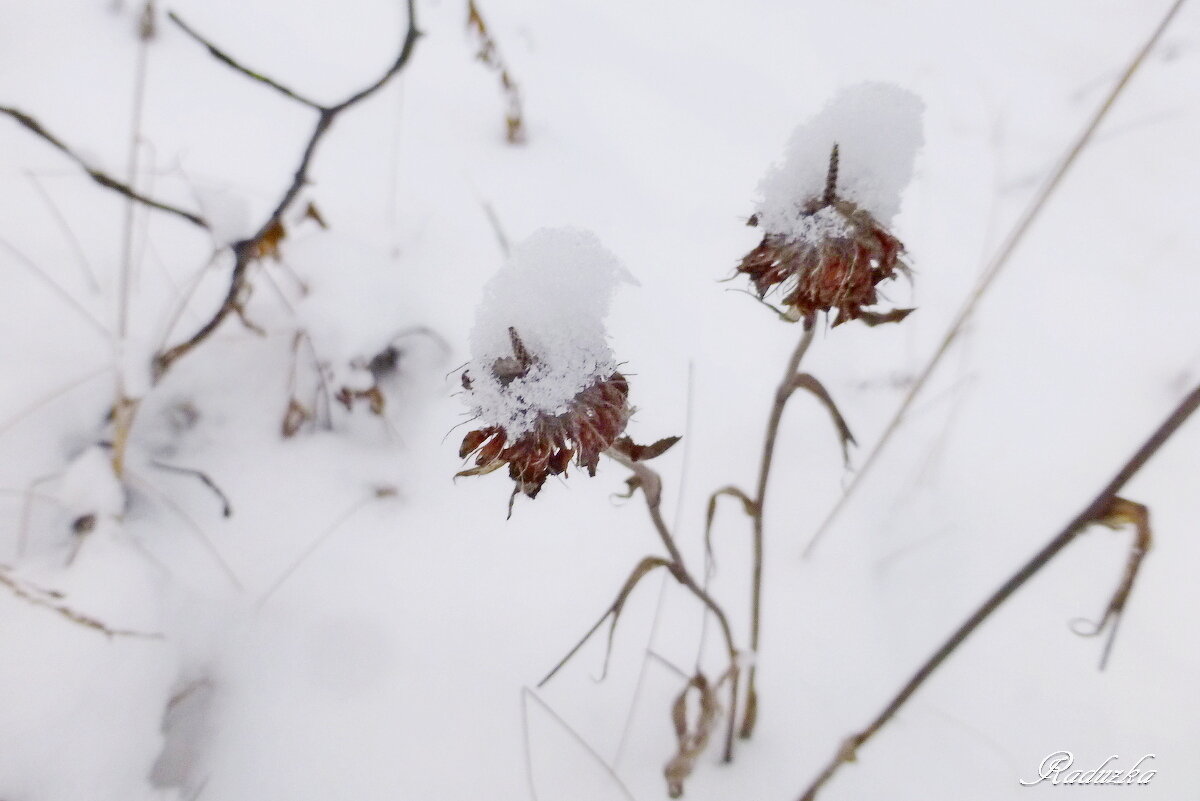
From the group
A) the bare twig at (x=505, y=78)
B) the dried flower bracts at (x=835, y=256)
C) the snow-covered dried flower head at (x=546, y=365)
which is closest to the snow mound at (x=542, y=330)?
the snow-covered dried flower head at (x=546, y=365)

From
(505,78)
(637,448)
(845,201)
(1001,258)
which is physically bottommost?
(637,448)

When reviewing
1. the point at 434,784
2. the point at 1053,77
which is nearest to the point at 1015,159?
the point at 1053,77

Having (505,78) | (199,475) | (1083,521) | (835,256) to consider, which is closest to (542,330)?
(835,256)

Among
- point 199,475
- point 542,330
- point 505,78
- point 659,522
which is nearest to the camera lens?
point 542,330

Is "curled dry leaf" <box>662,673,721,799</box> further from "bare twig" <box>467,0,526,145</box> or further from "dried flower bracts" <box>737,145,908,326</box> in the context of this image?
"bare twig" <box>467,0,526,145</box>

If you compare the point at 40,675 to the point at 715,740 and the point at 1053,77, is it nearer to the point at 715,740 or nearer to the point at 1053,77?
the point at 715,740

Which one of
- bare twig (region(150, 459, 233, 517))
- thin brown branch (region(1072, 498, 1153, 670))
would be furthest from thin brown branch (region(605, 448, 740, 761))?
bare twig (region(150, 459, 233, 517))

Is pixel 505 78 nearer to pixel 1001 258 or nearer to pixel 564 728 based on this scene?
pixel 1001 258
